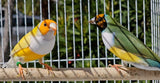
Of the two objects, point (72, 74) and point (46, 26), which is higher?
point (46, 26)

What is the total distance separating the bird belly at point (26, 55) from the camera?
1.53 metres

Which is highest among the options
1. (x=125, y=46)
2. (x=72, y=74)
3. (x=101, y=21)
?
(x=101, y=21)

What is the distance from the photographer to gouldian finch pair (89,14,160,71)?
1.51m

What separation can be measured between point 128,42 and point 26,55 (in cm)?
46

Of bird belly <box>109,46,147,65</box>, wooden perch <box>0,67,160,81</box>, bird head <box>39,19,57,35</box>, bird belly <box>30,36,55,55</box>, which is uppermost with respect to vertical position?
bird head <box>39,19,57,35</box>

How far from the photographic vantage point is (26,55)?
1556mm

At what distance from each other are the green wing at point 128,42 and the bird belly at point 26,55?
34 centimetres

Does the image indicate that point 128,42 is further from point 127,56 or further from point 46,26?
point 46,26

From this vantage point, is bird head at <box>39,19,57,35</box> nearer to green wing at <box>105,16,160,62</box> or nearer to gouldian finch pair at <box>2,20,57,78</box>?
gouldian finch pair at <box>2,20,57,78</box>

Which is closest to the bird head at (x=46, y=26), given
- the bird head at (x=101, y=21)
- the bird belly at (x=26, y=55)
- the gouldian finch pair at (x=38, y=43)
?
the gouldian finch pair at (x=38, y=43)

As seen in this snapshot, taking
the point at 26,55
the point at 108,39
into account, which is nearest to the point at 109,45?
the point at 108,39

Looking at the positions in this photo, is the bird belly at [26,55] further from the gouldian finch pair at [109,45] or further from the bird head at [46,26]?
the bird head at [46,26]

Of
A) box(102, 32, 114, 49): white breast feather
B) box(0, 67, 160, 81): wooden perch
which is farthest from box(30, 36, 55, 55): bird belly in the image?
box(102, 32, 114, 49): white breast feather

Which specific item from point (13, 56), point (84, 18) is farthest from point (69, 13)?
point (13, 56)
